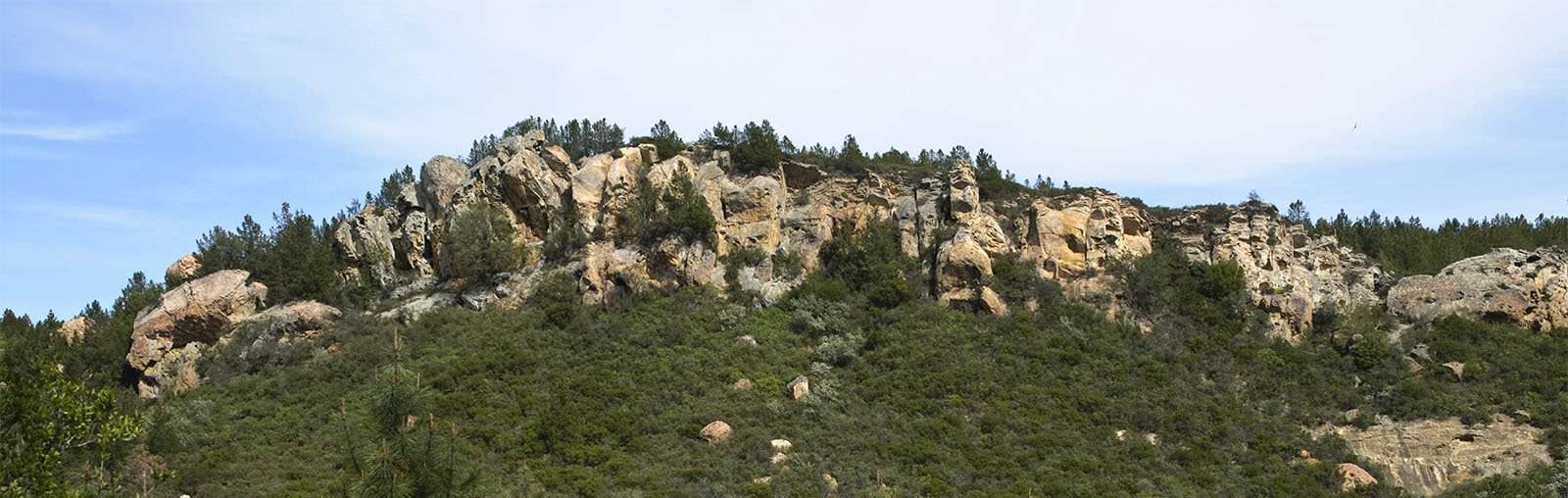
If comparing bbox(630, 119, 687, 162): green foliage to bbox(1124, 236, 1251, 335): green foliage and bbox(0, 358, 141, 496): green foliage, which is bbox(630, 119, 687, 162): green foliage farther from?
bbox(0, 358, 141, 496): green foliage

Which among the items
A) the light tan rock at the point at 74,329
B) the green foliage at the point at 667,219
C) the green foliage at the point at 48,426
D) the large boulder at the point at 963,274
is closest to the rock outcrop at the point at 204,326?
the light tan rock at the point at 74,329

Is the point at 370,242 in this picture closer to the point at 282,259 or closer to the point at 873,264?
the point at 282,259

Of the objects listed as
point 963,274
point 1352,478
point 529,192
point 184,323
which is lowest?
point 1352,478

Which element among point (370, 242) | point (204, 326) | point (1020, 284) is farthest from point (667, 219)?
point (204, 326)

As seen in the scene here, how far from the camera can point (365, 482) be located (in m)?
16.1

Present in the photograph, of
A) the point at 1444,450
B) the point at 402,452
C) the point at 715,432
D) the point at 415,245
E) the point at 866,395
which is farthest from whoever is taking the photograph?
the point at 415,245

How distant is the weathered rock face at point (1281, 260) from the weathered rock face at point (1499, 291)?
1947 millimetres

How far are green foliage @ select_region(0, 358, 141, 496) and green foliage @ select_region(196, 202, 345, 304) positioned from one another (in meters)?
39.5

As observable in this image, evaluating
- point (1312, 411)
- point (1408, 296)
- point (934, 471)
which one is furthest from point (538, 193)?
point (1408, 296)

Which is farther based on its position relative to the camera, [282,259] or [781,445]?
[282,259]

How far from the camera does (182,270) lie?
59250 millimetres

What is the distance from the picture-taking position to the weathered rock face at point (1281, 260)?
55406 mm

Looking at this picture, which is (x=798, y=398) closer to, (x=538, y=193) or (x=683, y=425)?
(x=683, y=425)

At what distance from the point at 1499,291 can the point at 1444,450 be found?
13.1 metres
